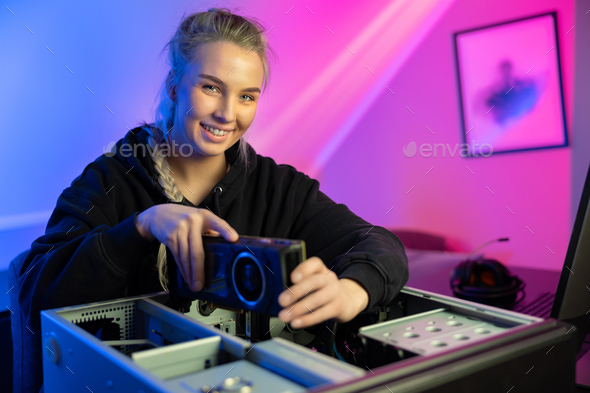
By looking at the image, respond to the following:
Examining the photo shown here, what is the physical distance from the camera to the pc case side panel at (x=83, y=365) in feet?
1.38

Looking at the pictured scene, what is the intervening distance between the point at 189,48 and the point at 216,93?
0.13 metres

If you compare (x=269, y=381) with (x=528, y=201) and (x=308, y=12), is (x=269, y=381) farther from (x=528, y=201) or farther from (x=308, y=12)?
(x=308, y=12)

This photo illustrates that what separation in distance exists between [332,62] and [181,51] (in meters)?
1.56

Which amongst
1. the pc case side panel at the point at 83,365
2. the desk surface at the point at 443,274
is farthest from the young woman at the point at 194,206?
the desk surface at the point at 443,274

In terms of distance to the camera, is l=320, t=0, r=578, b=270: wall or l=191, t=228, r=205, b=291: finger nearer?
l=191, t=228, r=205, b=291: finger

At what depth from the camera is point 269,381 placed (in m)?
0.43

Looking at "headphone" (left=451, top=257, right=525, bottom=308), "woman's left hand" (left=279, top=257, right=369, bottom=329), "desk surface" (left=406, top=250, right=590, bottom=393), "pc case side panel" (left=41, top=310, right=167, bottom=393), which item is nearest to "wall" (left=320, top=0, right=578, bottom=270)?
"desk surface" (left=406, top=250, right=590, bottom=393)

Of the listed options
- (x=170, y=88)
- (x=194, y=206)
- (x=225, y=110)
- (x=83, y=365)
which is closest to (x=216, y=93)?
(x=225, y=110)

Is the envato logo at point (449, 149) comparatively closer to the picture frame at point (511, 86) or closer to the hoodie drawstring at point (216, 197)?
the picture frame at point (511, 86)

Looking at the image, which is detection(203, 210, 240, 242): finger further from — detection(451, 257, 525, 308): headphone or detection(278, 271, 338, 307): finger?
detection(451, 257, 525, 308): headphone

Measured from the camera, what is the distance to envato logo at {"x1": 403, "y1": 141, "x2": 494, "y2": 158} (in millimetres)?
2367

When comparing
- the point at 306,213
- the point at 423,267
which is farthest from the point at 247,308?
the point at 423,267

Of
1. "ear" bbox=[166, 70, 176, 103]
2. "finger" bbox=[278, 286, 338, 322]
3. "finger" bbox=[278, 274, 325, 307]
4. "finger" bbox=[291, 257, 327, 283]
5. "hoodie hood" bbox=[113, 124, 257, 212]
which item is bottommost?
"finger" bbox=[278, 286, 338, 322]

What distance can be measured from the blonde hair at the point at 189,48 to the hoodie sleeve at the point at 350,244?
7.2 inches
